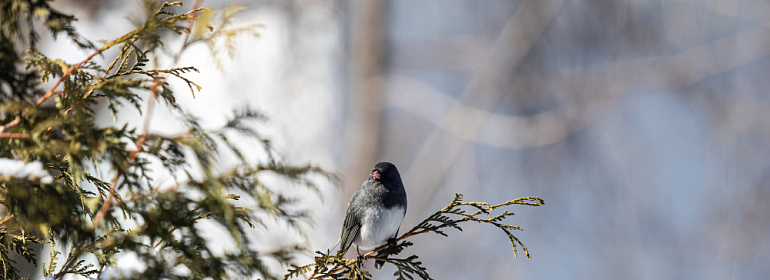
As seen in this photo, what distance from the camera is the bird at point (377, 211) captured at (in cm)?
184

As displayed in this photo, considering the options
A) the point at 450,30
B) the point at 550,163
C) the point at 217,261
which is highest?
the point at 450,30

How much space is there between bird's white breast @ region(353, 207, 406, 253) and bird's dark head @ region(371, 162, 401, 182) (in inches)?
4.0

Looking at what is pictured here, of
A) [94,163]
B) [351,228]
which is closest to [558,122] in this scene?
[351,228]

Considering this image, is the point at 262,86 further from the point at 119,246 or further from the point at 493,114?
the point at 119,246

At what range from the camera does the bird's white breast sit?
1.84 meters

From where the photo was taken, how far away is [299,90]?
18.2ft

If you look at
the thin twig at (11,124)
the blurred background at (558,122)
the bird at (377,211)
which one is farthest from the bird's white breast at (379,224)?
the blurred background at (558,122)

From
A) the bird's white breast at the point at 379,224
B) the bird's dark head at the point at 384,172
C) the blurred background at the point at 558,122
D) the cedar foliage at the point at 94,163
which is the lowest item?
the cedar foliage at the point at 94,163

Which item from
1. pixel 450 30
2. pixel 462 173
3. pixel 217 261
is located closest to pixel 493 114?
pixel 462 173

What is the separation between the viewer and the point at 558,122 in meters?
5.34

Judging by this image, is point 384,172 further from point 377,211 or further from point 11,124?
point 11,124

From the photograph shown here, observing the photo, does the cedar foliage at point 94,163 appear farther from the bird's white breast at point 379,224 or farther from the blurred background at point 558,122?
the blurred background at point 558,122

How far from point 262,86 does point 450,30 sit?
76.7 inches

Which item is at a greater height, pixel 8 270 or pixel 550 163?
pixel 550 163
